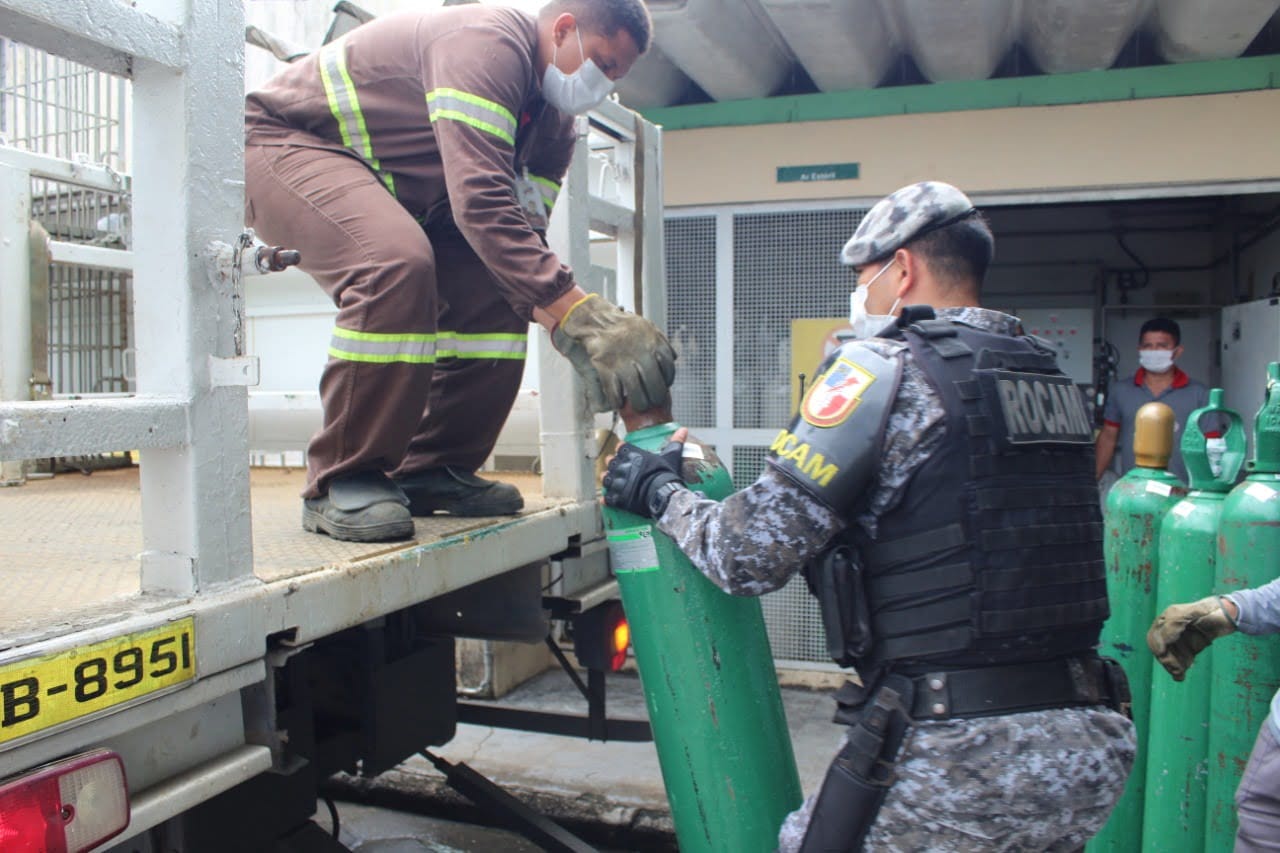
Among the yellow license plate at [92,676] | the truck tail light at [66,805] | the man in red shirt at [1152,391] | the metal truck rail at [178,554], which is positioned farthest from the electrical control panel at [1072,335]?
the truck tail light at [66,805]

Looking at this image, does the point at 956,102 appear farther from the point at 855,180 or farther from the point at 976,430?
the point at 976,430

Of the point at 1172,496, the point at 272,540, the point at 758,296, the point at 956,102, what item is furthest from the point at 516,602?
the point at 956,102

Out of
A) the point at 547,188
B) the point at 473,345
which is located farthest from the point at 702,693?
the point at 547,188

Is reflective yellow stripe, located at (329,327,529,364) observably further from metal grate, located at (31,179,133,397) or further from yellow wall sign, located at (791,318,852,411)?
yellow wall sign, located at (791,318,852,411)

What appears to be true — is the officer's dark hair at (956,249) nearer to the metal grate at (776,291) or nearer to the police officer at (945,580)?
the police officer at (945,580)

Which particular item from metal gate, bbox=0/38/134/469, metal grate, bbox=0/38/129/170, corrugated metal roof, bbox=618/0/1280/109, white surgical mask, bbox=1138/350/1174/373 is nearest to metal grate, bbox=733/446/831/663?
corrugated metal roof, bbox=618/0/1280/109

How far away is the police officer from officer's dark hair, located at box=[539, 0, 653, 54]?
3.23 feet

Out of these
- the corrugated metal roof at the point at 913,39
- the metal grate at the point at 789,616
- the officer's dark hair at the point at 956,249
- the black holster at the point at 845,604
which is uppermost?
the corrugated metal roof at the point at 913,39

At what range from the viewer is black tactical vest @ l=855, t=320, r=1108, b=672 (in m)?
1.59

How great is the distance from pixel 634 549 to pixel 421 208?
0.97 m

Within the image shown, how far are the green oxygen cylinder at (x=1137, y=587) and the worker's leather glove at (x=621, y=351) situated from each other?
60.5 inches

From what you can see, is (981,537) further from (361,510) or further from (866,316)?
(361,510)

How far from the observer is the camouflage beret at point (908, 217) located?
182cm

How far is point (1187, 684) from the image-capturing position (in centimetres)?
255
